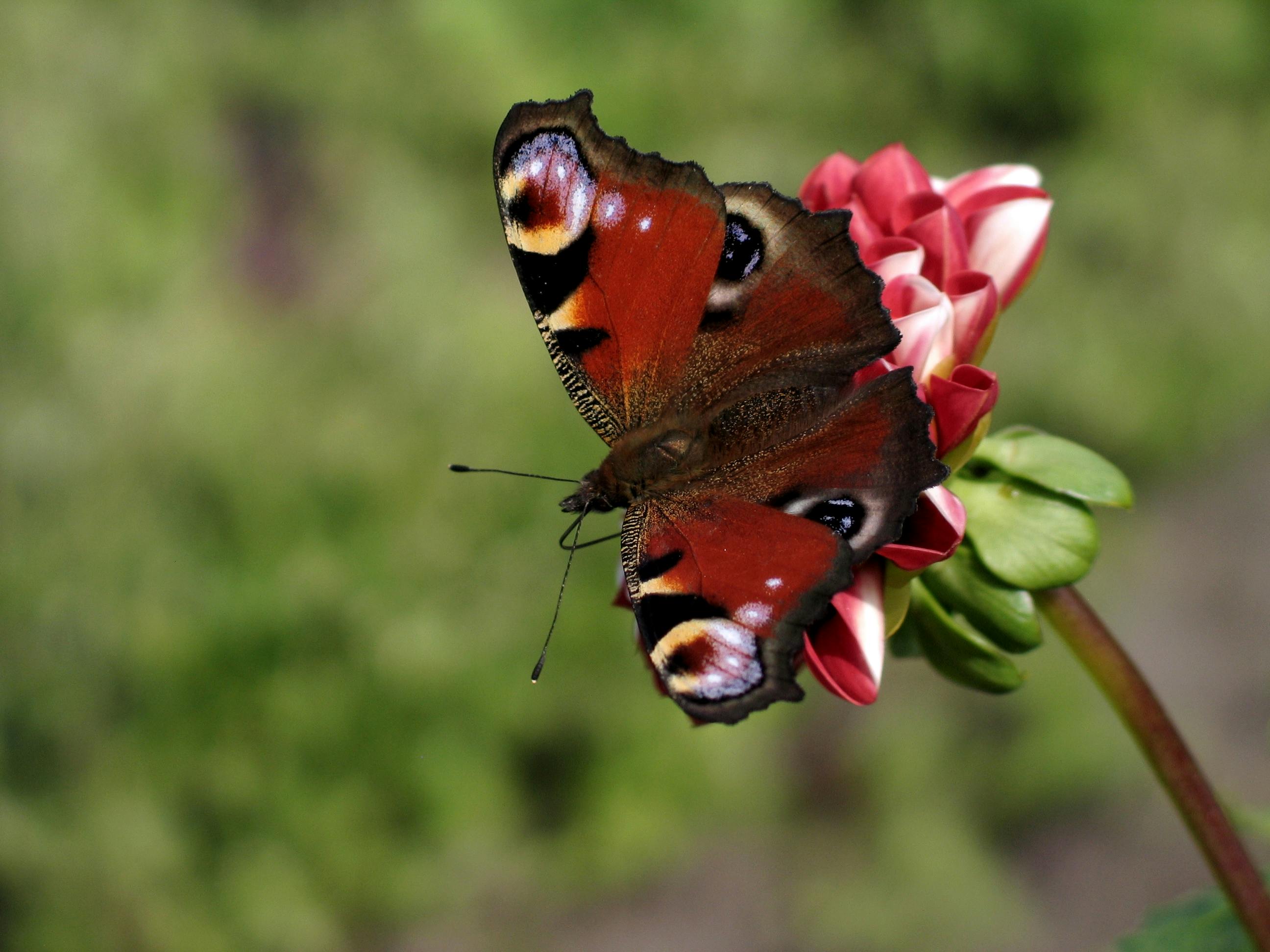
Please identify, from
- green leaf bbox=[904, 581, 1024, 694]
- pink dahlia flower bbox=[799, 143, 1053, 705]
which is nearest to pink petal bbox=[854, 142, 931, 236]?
pink dahlia flower bbox=[799, 143, 1053, 705]

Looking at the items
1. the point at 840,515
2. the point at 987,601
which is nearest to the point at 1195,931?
the point at 987,601

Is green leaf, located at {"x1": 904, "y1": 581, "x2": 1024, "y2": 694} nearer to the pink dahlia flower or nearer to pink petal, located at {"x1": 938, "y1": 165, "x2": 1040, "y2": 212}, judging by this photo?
the pink dahlia flower

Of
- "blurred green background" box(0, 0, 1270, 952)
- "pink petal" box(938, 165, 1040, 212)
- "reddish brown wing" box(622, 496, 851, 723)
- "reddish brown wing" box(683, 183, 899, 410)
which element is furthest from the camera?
"blurred green background" box(0, 0, 1270, 952)

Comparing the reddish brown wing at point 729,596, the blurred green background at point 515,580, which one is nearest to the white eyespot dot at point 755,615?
the reddish brown wing at point 729,596

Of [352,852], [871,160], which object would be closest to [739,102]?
[352,852]

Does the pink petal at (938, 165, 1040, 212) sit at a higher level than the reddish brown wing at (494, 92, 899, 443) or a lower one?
higher

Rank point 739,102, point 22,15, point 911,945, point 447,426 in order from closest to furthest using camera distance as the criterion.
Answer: point 911,945
point 447,426
point 739,102
point 22,15

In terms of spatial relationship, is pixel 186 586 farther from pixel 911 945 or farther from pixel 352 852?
pixel 911 945
